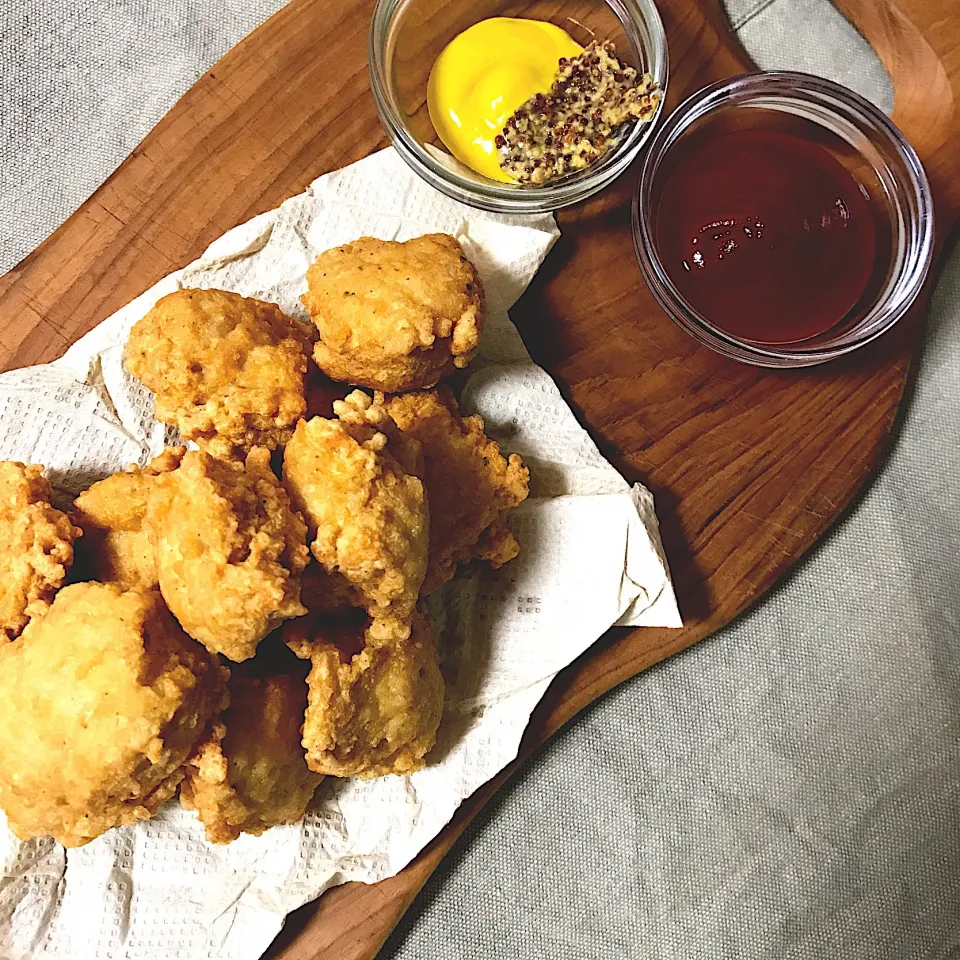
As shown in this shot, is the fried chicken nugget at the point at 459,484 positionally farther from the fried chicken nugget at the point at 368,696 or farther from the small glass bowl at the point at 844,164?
the small glass bowl at the point at 844,164

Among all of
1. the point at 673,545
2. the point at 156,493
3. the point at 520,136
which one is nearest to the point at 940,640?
the point at 673,545

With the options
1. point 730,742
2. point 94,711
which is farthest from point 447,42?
point 730,742

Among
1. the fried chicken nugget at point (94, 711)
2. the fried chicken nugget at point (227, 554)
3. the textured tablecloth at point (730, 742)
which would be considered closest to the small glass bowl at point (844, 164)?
the textured tablecloth at point (730, 742)

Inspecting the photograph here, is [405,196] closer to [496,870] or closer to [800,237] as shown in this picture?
[800,237]

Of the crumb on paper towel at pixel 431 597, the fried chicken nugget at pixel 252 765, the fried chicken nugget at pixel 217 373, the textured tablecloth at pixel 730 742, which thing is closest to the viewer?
the fried chicken nugget at pixel 252 765

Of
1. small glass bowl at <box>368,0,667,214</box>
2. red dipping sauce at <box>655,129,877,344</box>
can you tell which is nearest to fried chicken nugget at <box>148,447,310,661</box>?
small glass bowl at <box>368,0,667,214</box>

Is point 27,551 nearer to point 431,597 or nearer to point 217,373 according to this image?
point 217,373
